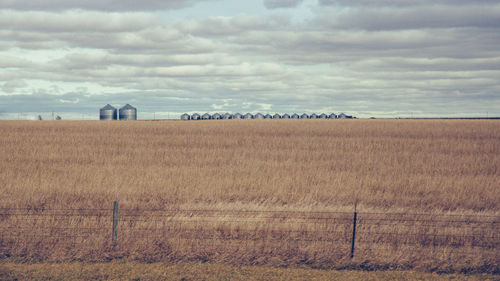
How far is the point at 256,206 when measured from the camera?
14477 mm

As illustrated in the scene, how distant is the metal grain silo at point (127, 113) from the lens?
94.6 meters

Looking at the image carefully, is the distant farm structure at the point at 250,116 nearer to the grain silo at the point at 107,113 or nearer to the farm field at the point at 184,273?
the grain silo at the point at 107,113

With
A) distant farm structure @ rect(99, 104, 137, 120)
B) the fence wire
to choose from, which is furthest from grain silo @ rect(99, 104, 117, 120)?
the fence wire

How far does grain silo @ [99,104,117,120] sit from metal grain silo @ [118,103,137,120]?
1.28m

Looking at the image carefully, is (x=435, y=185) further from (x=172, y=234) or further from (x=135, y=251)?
(x=135, y=251)

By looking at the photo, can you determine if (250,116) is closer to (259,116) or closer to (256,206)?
(259,116)

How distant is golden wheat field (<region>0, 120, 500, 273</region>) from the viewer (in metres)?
10.1

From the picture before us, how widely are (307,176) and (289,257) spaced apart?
11.9 m

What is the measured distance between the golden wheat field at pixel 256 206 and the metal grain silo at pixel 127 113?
198 ft

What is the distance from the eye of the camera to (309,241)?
11.0 metres

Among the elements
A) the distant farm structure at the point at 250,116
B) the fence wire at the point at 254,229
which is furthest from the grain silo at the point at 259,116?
the fence wire at the point at 254,229

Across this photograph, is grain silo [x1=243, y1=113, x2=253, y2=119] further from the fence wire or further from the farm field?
the farm field

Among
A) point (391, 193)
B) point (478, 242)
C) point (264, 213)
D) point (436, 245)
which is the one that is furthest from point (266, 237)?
point (391, 193)

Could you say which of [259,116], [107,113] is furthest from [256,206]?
[259,116]
